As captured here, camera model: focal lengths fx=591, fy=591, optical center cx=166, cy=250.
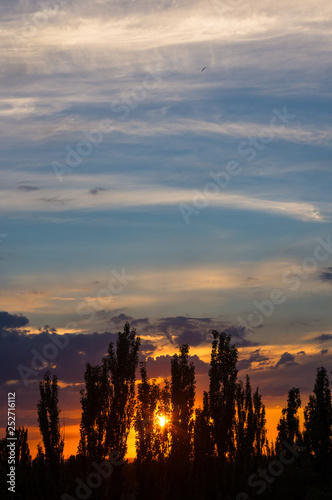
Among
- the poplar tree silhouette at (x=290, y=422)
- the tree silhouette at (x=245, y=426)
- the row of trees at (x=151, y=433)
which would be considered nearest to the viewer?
the row of trees at (x=151, y=433)

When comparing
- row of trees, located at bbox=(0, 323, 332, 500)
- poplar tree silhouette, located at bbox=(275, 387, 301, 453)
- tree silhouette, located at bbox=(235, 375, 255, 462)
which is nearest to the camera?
row of trees, located at bbox=(0, 323, 332, 500)

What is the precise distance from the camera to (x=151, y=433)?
57875mm

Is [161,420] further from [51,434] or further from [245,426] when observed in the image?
[245,426]

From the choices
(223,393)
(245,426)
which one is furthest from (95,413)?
(245,426)

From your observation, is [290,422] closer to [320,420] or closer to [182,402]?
[320,420]

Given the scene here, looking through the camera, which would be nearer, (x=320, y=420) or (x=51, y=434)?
(x=51, y=434)

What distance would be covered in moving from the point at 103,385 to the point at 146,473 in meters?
10.0

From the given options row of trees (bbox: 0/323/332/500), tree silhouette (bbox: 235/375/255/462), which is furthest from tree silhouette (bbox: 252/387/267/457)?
row of trees (bbox: 0/323/332/500)

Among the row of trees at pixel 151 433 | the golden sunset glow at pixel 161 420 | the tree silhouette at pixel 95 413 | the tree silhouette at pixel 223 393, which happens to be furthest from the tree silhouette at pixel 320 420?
the tree silhouette at pixel 95 413

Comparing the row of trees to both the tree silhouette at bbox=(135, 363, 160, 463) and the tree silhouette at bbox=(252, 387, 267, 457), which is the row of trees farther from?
the tree silhouette at bbox=(252, 387, 267, 457)

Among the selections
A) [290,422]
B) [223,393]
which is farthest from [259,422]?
[223,393]

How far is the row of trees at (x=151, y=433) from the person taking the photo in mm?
55094

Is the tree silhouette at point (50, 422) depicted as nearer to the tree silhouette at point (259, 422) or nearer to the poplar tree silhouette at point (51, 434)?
the poplar tree silhouette at point (51, 434)

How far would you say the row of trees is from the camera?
55094mm
